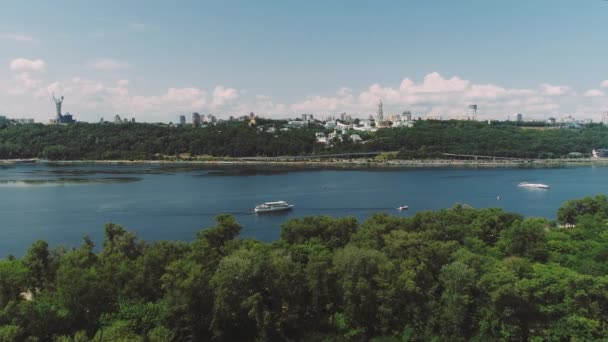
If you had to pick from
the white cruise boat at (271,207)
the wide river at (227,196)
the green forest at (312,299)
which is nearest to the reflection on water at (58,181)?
the wide river at (227,196)

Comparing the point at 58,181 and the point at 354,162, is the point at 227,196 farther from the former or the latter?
the point at 354,162

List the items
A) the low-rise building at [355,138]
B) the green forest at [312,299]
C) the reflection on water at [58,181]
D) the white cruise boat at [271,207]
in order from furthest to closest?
the low-rise building at [355,138], the reflection on water at [58,181], the white cruise boat at [271,207], the green forest at [312,299]

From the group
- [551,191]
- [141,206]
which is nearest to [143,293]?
[141,206]

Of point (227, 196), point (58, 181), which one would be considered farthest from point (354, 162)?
point (58, 181)

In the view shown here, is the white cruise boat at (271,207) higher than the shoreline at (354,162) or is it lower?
lower

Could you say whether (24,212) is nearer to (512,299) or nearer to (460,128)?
(512,299)

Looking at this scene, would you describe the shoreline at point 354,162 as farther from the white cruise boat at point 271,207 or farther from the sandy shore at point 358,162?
the white cruise boat at point 271,207
